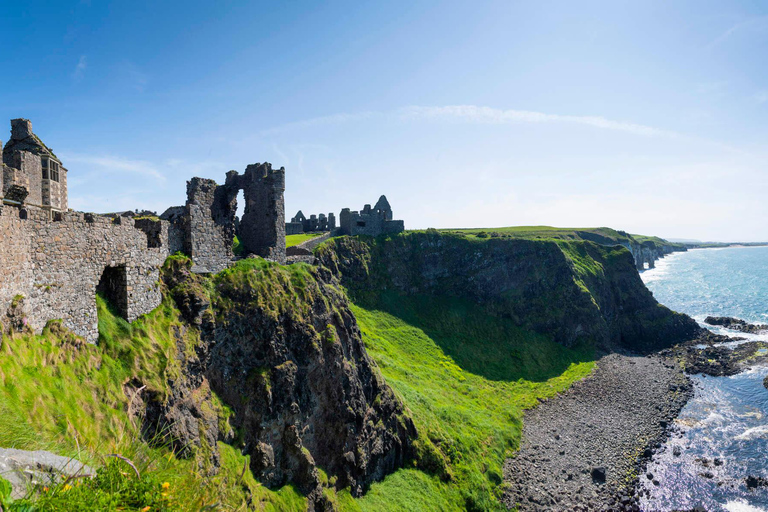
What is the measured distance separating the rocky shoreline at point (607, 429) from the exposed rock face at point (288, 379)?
15.9 m

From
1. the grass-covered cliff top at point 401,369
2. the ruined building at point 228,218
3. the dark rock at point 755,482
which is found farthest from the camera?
the dark rock at point 755,482

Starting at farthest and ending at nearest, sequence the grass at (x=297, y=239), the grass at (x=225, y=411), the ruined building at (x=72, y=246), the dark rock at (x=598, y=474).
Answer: the grass at (x=297, y=239), the dark rock at (x=598, y=474), the ruined building at (x=72, y=246), the grass at (x=225, y=411)

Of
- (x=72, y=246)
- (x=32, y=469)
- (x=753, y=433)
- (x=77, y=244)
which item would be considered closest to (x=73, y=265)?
(x=72, y=246)

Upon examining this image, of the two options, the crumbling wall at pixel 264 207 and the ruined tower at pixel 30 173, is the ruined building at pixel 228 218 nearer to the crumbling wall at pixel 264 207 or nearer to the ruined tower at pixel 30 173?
the crumbling wall at pixel 264 207

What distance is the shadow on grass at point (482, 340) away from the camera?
6488cm

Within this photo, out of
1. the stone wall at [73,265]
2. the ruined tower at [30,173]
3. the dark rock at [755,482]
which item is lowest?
the dark rock at [755,482]

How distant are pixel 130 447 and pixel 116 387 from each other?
1080 centimetres

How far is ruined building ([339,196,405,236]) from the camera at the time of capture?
7384cm

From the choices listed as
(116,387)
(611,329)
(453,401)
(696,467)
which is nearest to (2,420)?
(116,387)

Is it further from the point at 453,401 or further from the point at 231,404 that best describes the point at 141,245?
the point at 453,401

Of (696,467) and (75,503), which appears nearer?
(75,503)

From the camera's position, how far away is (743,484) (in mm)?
39781

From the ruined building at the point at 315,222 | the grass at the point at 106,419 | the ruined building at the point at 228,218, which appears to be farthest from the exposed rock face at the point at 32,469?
the ruined building at the point at 315,222

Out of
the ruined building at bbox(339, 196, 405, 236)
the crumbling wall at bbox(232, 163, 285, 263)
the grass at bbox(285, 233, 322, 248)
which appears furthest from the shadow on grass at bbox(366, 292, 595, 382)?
the crumbling wall at bbox(232, 163, 285, 263)
